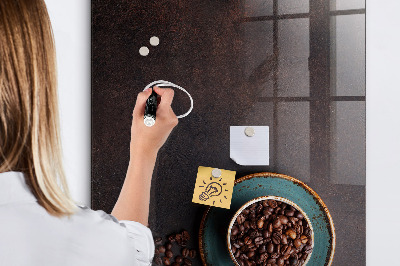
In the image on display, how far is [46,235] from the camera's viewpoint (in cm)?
49

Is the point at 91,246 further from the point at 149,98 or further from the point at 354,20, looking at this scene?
the point at 354,20

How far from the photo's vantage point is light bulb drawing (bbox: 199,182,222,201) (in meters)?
1.07

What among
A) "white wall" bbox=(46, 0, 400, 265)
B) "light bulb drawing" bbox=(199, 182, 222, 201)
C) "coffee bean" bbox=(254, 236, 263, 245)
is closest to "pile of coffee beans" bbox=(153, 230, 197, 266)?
"light bulb drawing" bbox=(199, 182, 222, 201)

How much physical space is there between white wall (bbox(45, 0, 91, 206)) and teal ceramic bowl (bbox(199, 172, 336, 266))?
418mm

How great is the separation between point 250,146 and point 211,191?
0.19 meters

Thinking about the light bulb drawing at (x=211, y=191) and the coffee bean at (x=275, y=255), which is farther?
the light bulb drawing at (x=211, y=191)

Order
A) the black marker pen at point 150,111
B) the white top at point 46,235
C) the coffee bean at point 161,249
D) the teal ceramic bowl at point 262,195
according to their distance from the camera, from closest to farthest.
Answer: the white top at point 46,235, the black marker pen at point 150,111, the teal ceramic bowl at point 262,195, the coffee bean at point 161,249

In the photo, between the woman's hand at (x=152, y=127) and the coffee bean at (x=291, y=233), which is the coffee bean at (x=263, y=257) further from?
the woman's hand at (x=152, y=127)

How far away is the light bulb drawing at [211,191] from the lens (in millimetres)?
1073

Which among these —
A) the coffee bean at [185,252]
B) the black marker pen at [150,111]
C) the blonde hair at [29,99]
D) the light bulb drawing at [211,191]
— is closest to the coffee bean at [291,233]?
the light bulb drawing at [211,191]

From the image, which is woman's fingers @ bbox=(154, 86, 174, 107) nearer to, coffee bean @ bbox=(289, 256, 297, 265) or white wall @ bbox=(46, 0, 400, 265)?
white wall @ bbox=(46, 0, 400, 265)

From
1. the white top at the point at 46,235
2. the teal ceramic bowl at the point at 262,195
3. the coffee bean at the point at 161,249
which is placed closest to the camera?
the white top at the point at 46,235

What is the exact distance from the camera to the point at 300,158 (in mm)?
1092

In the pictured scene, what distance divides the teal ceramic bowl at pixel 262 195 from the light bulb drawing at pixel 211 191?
0.04 m
